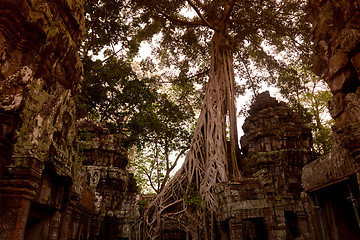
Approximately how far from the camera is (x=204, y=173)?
6719 mm

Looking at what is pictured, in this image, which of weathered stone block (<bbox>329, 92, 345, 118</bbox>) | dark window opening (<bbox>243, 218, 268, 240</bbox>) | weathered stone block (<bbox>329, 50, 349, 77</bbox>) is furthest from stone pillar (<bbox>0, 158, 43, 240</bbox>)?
dark window opening (<bbox>243, 218, 268, 240</bbox>)

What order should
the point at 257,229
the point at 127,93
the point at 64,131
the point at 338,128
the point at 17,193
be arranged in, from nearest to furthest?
the point at 17,193, the point at 338,128, the point at 64,131, the point at 257,229, the point at 127,93

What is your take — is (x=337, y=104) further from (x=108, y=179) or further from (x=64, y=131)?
(x=108, y=179)

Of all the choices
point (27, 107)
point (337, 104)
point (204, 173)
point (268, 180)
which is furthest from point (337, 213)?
point (204, 173)

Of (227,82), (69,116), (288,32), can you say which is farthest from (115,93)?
(69,116)

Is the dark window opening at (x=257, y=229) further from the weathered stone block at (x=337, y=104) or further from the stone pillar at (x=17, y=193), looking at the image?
the stone pillar at (x=17, y=193)

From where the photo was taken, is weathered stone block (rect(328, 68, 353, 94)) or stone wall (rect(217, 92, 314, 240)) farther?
stone wall (rect(217, 92, 314, 240))

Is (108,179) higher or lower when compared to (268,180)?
higher

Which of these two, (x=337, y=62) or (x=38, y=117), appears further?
(x=337, y=62)

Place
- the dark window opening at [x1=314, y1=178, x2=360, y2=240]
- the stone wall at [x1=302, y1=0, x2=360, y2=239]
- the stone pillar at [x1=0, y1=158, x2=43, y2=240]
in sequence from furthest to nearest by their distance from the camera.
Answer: the dark window opening at [x1=314, y1=178, x2=360, y2=240], the stone wall at [x1=302, y1=0, x2=360, y2=239], the stone pillar at [x1=0, y1=158, x2=43, y2=240]

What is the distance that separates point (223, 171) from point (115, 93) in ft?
20.2

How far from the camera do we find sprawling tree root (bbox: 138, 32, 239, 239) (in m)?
5.79

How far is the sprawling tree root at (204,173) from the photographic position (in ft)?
19.0

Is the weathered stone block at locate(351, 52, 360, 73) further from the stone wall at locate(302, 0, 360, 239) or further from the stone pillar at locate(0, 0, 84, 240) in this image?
the stone pillar at locate(0, 0, 84, 240)
